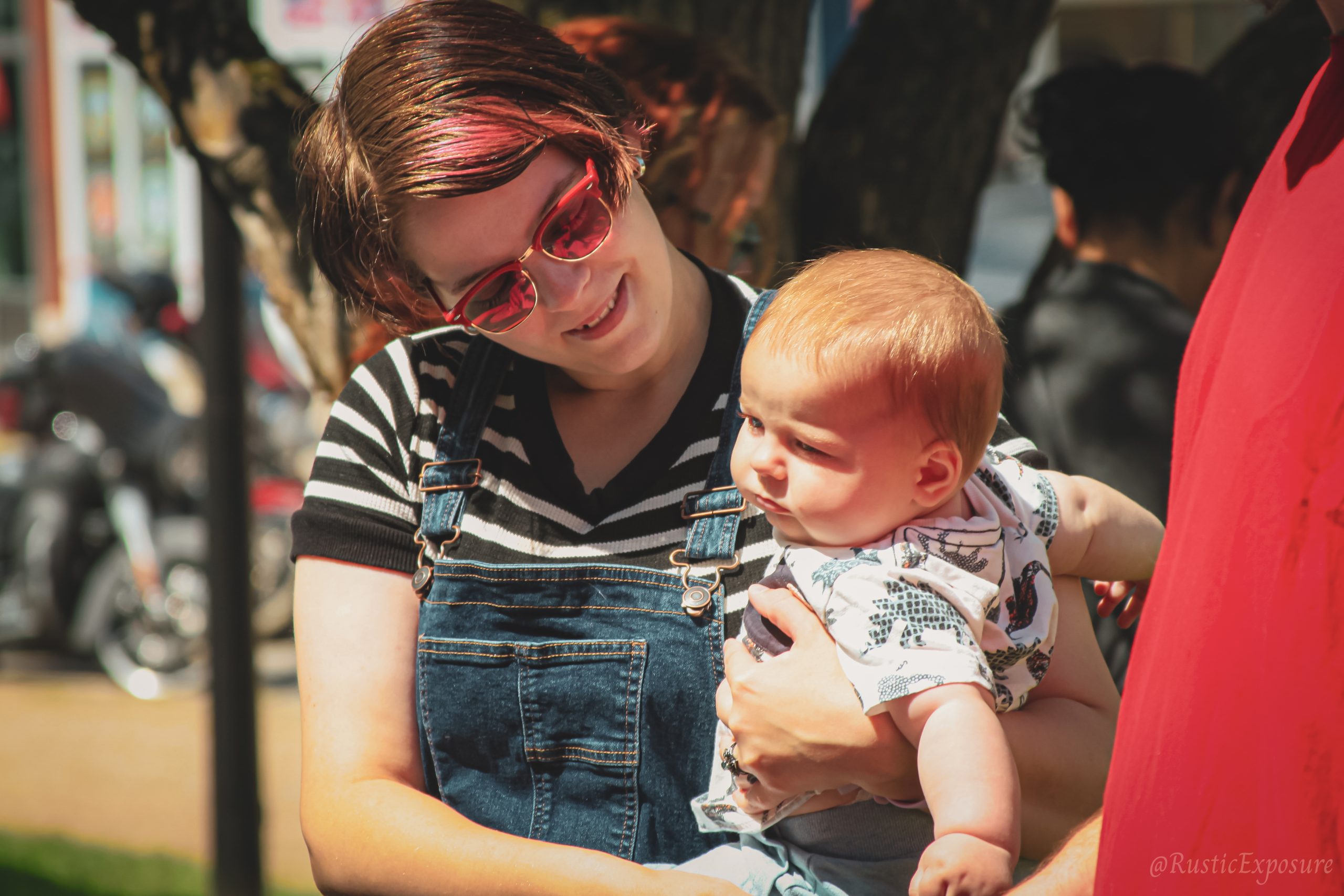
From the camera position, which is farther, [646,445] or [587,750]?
[646,445]

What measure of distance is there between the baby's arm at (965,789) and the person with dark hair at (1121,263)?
1455 millimetres

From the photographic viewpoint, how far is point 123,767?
5.93 meters

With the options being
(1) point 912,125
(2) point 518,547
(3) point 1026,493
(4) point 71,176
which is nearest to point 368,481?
(2) point 518,547

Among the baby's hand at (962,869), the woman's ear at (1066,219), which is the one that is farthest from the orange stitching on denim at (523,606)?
the woman's ear at (1066,219)

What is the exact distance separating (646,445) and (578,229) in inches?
12.7

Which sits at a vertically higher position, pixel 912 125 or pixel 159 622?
pixel 912 125

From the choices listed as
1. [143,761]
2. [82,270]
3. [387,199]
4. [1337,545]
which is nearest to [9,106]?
[82,270]

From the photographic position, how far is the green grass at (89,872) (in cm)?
453

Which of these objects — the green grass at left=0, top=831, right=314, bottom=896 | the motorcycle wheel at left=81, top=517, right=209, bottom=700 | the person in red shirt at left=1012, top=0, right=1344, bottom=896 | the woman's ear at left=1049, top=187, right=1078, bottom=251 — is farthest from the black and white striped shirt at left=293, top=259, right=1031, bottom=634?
the motorcycle wheel at left=81, top=517, right=209, bottom=700

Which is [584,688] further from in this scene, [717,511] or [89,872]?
[89,872]

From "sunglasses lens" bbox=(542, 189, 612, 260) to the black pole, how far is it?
2.21 metres

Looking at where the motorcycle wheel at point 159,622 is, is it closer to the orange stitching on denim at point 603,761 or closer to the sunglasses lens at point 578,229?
the orange stitching on denim at point 603,761

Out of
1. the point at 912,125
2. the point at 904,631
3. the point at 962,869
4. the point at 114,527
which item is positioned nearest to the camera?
the point at 962,869

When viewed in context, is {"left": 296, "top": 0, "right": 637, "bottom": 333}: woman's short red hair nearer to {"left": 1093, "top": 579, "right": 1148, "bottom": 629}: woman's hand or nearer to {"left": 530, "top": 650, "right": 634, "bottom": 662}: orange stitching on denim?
{"left": 530, "top": 650, "right": 634, "bottom": 662}: orange stitching on denim
